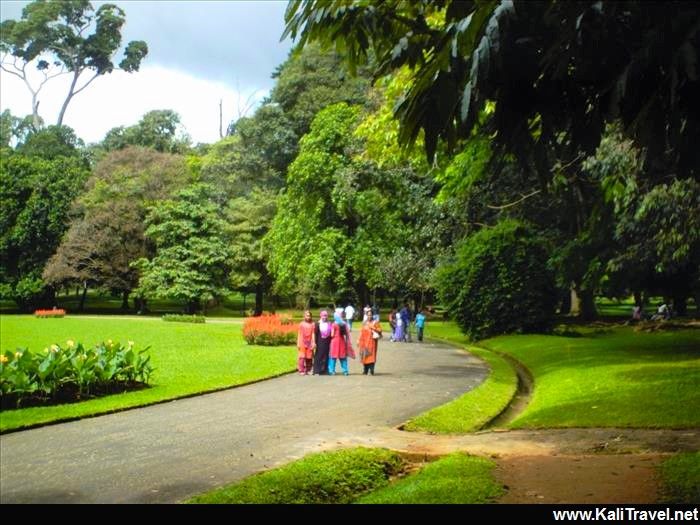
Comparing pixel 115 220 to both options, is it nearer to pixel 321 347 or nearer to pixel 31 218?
pixel 31 218

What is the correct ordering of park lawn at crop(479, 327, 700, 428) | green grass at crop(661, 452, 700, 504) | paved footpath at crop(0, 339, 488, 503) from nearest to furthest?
1. green grass at crop(661, 452, 700, 504)
2. paved footpath at crop(0, 339, 488, 503)
3. park lawn at crop(479, 327, 700, 428)

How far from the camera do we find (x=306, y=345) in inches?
703

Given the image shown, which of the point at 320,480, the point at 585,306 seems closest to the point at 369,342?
the point at 320,480

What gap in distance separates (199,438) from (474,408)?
5302 millimetres

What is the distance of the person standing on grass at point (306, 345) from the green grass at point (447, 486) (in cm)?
1019

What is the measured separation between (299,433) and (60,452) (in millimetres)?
3047

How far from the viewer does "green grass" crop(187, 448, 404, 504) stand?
245 inches

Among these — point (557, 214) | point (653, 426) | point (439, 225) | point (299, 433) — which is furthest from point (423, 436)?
point (557, 214)

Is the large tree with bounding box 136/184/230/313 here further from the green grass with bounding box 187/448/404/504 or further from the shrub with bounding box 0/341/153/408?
the green grass with bounding box 187/448/404/504

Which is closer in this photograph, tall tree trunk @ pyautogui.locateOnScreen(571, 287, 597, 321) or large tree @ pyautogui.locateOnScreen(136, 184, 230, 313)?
tall tree trunk @ pyautogui.locateOnScreen(571, 287, 597, 321)

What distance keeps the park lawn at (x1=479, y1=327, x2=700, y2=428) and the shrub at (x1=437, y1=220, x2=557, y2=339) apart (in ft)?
3.24

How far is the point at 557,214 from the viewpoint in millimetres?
35281

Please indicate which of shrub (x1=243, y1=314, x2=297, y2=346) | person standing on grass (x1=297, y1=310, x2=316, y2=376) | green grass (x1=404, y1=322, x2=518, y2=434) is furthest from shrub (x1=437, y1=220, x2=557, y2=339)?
person standing on grass (x1=297, y1=310, x2=316, y2=376)
